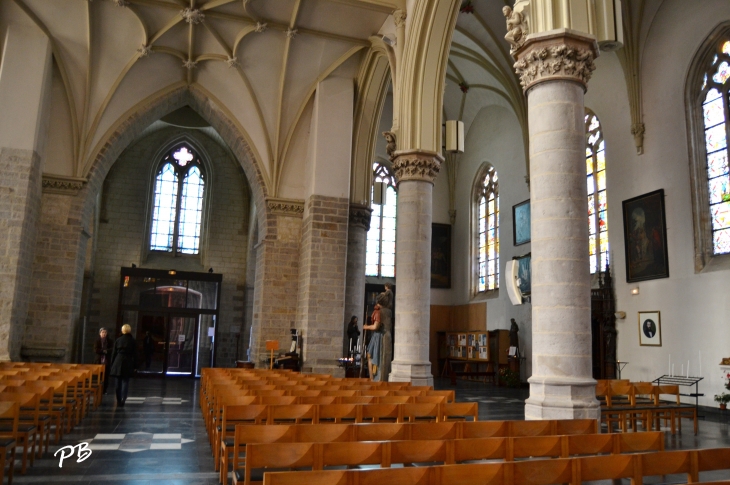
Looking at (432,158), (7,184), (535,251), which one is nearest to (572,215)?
(535,251)

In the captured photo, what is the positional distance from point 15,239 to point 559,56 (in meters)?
11.6

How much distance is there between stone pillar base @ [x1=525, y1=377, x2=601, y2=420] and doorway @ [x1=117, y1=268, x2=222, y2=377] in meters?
16.4

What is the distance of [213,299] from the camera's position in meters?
21.5

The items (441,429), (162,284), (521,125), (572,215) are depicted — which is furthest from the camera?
(162,284)

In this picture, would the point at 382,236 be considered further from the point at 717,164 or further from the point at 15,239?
the point at 15,239

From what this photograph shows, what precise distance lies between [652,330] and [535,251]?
8820mm

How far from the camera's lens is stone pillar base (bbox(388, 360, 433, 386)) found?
33.6 ft

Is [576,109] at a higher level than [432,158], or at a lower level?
lower

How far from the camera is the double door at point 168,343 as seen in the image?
20.2 meters

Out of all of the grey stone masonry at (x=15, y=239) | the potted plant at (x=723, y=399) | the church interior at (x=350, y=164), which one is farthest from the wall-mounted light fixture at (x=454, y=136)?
the grey stone masonry at (x=15, y=239)

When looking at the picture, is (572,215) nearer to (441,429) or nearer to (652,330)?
(441,429)

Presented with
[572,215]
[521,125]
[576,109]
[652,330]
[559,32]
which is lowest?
[652,330]

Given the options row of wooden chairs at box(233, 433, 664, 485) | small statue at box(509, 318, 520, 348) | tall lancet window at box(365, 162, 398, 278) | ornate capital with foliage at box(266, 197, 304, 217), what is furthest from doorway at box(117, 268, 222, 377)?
row of wooden chairs at box(233, 433, 664, 485)

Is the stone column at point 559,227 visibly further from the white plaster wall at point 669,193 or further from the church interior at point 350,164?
the white plaster wall at point 669,193
